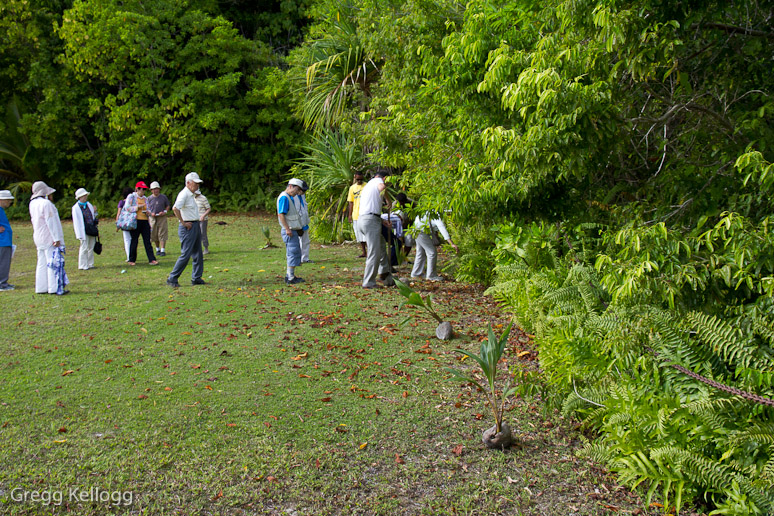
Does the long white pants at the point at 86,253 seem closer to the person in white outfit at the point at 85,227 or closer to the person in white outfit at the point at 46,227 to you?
the person in white outfit at the point at 85,227

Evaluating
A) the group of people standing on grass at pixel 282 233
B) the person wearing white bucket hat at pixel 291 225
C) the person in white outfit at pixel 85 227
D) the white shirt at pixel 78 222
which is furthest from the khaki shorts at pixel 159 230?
Answer: the person wearing white bucket hat at pixel 291 225

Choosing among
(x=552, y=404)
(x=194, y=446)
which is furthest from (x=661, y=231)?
(x=194, y=446)

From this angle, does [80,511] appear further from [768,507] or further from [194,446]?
[768,507]

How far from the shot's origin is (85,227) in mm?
11430

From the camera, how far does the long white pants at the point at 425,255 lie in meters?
10.0

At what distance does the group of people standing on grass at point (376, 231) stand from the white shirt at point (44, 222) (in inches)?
134

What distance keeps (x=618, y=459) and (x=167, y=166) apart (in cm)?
2405

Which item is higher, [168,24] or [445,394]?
[168,24]

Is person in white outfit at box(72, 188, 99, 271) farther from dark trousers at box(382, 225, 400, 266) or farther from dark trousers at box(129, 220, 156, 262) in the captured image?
dark trousers at box(382, 225, 400, 266)

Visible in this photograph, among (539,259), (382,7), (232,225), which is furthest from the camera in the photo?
(232,225)

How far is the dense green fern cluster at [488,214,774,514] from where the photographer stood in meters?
3.28

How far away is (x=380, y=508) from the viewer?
3.67 meters

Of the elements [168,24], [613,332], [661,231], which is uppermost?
[168,24]

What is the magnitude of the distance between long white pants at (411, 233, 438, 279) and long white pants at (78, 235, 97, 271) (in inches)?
253
